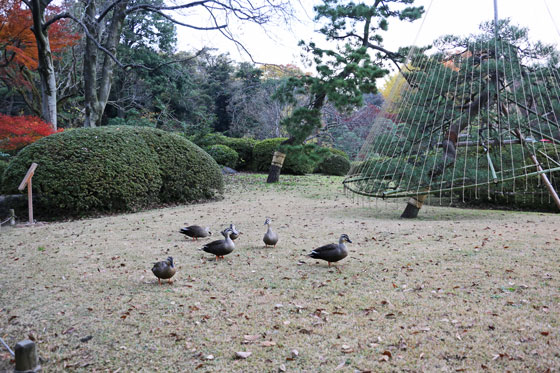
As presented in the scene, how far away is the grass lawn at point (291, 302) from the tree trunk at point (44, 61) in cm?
528

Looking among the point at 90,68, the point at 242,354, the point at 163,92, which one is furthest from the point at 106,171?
the point at 163,92

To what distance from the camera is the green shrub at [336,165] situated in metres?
17.6

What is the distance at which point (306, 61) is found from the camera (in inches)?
424

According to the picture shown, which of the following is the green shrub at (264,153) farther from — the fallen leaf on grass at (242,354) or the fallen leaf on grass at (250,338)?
the fallen leaf on grass at (242,354)

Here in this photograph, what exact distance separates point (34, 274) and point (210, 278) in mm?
1872

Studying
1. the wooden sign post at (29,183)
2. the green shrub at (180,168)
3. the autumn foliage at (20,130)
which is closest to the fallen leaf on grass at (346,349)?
the wooden sign post at (29,183)

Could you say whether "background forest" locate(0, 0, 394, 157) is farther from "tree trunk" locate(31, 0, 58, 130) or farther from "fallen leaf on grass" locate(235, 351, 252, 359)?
"fallen leaf on grass" locate(235, 351, 252, 359)

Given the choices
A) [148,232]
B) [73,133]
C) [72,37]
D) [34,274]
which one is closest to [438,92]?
[148,232]

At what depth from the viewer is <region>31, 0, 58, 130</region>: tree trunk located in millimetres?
9559

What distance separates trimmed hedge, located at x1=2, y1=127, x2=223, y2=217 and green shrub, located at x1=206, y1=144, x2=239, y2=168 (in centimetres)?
632

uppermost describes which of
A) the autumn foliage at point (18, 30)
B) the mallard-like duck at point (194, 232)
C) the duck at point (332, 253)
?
the autumn foliage at point (18, 30)

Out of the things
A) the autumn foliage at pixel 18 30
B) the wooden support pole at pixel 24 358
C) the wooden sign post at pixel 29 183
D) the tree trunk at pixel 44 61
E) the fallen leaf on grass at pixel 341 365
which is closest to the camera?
the wooden support pole at pixel 24 358

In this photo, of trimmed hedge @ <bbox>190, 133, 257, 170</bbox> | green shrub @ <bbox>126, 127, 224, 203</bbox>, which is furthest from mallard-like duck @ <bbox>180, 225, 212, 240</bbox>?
trimmed hedge @ <bbox>190, 133, 257, 170</bbox>

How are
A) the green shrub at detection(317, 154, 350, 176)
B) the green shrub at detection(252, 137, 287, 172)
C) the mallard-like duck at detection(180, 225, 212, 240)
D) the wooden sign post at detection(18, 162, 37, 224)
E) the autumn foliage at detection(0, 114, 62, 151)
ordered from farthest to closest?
the green shrub at detection(317, 154, 350, 176)
the green shrub at detection(252, 137, 287, 172)
the autumn foliage at detection(0, 114, 62, 151)
the wooden sign post at detection(18, 162, 37, 224)
the mallard-like duck at detection(180, 225, 212, 240)
